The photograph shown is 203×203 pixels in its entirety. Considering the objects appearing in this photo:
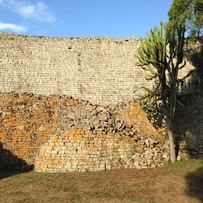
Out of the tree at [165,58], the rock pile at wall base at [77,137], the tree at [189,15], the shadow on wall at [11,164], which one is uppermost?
the tree at [189,15]

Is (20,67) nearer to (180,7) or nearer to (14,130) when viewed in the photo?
(14,130)

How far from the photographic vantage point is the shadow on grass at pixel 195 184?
873 centimetres

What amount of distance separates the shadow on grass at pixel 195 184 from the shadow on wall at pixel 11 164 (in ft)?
25.0

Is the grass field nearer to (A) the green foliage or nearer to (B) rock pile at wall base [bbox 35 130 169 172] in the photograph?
(B) rock pile at wall base [bbox 35 130 169 172]

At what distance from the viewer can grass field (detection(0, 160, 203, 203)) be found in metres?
8.55

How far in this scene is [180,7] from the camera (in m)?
15.4

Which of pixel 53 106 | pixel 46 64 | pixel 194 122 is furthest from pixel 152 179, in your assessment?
pixel 46 64

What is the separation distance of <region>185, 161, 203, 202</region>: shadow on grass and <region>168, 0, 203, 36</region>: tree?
7.98m

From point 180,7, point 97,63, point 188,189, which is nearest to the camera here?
point 188,189

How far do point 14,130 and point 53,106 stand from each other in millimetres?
2769

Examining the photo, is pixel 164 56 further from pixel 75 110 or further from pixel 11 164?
pixel 11 164

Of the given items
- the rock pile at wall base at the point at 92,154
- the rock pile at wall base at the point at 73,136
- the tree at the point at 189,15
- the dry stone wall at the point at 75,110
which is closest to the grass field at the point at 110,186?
the rock pile at wall base at the point at 92,154

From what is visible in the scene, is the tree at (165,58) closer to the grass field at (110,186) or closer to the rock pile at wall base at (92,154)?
the rock pile at wall base at (92,154)

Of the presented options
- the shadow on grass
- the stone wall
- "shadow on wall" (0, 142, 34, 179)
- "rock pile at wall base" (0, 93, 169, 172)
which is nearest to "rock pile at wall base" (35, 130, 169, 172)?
"rock pile at wall base" (0, 93, 169, 172)
